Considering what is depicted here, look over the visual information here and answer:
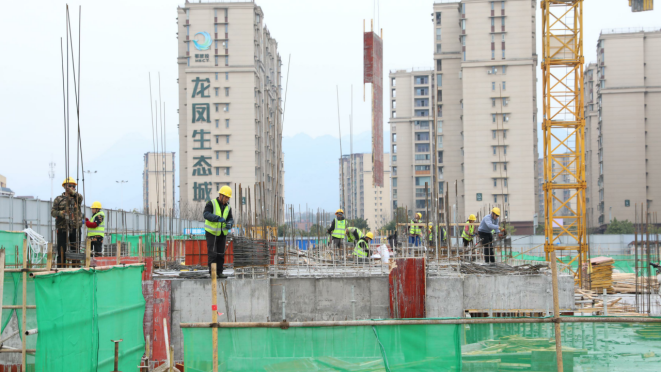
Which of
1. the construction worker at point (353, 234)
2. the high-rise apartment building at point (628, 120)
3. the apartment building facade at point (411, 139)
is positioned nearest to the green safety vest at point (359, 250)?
the construction worker at point (353, 234)

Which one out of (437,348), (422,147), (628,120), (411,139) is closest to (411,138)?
(411,139)

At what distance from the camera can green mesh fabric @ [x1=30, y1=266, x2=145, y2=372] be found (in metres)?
6.56

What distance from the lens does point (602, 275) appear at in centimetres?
2039

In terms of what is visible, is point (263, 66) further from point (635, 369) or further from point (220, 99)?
point (635, 369)

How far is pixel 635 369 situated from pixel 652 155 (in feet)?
245

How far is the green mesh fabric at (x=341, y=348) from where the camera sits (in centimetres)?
694

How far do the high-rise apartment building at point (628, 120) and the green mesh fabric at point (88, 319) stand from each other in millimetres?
73344

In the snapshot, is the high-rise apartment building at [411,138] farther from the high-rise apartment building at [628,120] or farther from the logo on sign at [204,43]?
the logo on sign at [204,43]

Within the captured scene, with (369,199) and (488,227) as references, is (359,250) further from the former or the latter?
(369,199)

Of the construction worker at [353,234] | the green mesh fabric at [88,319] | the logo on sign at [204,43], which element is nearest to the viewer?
the green mesh fabric at [88,319]

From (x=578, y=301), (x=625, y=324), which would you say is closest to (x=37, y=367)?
(x=625, y=324)

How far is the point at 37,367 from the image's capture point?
256 inches

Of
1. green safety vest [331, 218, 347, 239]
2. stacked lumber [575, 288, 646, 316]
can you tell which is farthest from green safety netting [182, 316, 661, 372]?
green safety vest [331, 218, 347, 239]

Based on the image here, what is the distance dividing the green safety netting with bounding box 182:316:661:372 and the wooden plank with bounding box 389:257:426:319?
497 cm
